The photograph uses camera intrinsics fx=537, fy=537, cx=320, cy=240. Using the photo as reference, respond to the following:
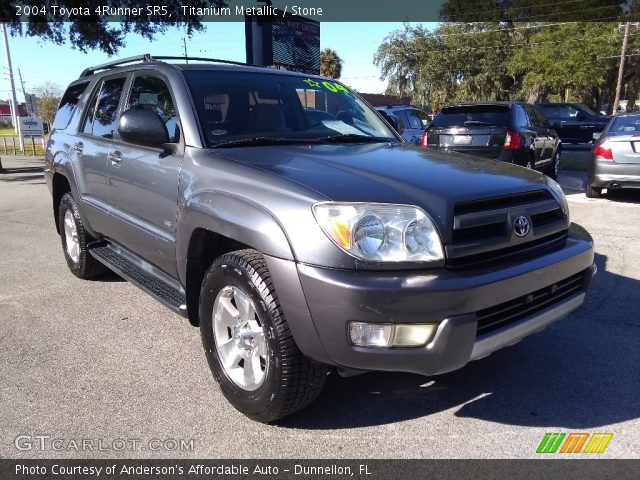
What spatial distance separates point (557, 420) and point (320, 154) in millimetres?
1888

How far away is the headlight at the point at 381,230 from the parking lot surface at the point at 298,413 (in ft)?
3.21

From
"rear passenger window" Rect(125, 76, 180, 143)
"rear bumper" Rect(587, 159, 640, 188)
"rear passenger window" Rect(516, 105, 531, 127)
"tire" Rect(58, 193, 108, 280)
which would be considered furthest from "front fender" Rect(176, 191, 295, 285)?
"rear passenger window" Rect(516, 105, 531, 127)

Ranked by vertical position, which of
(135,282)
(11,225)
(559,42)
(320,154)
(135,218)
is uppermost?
(559,42)

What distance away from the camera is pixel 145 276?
3.85 meters

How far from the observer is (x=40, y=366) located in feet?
11.2

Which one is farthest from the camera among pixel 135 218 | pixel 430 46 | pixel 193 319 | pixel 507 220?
pixel 430 46

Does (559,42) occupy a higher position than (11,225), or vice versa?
(559,42)

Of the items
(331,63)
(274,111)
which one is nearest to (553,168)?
(274,111)

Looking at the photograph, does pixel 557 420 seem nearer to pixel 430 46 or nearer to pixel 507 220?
pixel 507 220

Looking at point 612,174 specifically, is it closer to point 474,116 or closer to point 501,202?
point 474,116

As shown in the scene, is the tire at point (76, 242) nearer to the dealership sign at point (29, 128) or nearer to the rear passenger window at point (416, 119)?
the rear passenger window at point (416, 119)

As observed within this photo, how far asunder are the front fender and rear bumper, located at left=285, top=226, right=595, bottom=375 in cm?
21

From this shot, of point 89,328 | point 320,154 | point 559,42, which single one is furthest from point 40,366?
point 559,42

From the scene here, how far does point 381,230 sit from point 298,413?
1.15 m
